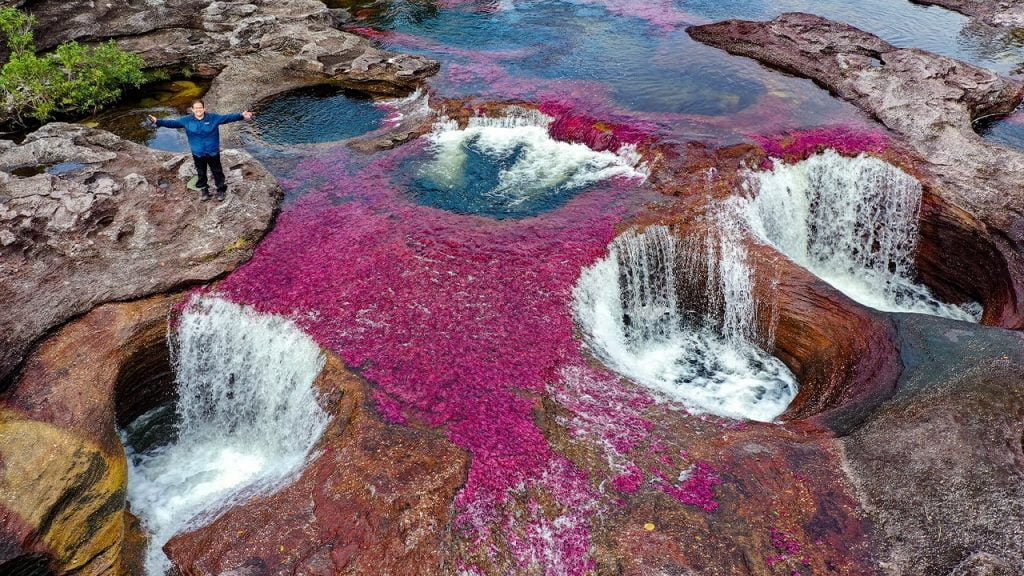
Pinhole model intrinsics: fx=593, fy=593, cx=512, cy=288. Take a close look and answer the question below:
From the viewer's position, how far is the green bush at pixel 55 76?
62.0 ft

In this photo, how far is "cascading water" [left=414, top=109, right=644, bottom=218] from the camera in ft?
52.9

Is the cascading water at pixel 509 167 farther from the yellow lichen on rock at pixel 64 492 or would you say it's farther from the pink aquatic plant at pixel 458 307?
the yellow lichen on rock at pixel 64 492

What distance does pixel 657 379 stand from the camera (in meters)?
13.3

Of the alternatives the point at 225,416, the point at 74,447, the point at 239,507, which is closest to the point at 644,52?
the point at 225,416

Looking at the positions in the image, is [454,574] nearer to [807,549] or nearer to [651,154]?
[807,549]

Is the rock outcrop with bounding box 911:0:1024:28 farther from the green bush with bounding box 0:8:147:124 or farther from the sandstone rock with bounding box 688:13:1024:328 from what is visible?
the green bush with bounding box 0:8:147:124

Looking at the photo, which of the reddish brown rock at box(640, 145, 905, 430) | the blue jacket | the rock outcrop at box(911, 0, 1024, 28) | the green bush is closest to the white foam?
the reddish brown rock at box(640, 145, 905, 430)

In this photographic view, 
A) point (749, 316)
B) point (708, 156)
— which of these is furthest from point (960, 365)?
point (708, 156)

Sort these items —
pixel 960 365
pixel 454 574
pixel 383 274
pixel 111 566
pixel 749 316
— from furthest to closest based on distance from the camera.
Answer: pixel 749 316, pixel 383 274, pixel 960 365, pixel 111 566, pixel 454 574

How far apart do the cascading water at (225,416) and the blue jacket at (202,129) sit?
3722mm

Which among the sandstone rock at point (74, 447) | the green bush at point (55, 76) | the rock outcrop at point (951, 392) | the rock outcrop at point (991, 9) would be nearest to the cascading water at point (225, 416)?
the sandstone rock at point (74, 447)

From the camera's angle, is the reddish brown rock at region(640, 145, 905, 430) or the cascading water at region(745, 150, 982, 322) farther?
the cascading water at region(745, 150, 982, 322)

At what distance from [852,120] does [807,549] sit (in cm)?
1572

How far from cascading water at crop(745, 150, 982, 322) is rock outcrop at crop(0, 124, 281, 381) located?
1307 cm
